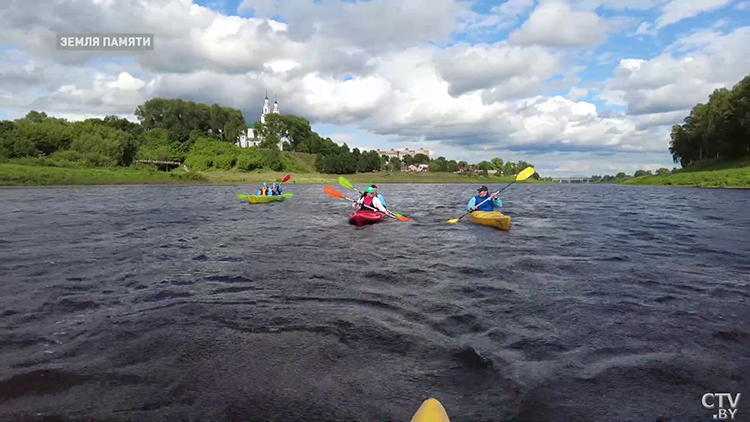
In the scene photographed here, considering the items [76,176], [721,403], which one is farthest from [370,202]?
[76,176]

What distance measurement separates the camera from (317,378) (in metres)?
4.89

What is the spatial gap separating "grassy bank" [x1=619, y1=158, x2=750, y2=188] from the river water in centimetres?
5893

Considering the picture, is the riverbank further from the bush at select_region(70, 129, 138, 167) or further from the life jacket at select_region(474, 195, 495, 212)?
the life jacket at select_region(474, 195, 495, 212)

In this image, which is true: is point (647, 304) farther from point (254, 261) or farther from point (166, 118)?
point (166, 118)

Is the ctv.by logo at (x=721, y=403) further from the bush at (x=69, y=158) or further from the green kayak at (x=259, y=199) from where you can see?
the bush at (x=69, y=158)

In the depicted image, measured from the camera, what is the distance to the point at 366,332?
6289 millimetres

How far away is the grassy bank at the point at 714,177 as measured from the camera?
188ft

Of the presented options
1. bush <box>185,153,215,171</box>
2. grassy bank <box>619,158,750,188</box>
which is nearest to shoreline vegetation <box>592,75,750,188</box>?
grassy bank <box>619,158,750,188</box>

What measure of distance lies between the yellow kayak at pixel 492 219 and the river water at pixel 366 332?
13.8 ft

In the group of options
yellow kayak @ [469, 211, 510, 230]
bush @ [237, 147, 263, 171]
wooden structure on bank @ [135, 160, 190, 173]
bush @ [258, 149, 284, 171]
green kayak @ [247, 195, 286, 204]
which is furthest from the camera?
bush @ [258, 149, 284, 171]

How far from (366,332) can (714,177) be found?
79.0 m

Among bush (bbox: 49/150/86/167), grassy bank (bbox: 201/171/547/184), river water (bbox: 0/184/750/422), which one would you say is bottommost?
river water (bbox: 0/184/750/422)

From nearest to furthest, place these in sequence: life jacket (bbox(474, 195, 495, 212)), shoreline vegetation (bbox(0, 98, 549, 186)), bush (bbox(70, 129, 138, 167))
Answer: life jacket (bbox(474, 195, 495, 212)) → shoreline vegetation (bbox(0, 98, 549, 186)) → bush (bbox(70, 129, 138, 167))

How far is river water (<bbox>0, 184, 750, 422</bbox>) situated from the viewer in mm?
4410
